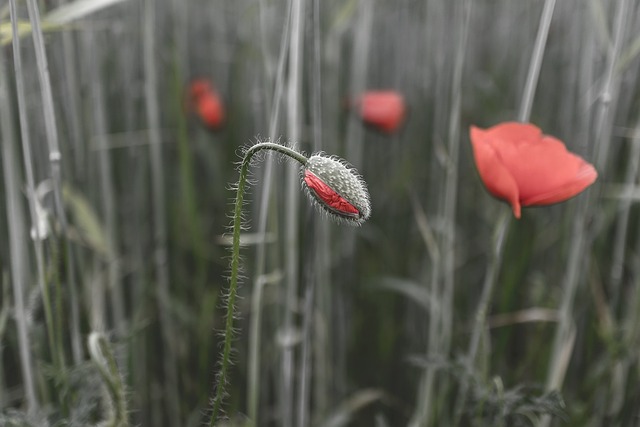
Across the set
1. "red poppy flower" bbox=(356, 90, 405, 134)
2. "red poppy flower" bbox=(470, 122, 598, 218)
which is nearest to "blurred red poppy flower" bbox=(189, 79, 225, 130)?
"red poppy flower" bbox=(356, 90, 405, 134)

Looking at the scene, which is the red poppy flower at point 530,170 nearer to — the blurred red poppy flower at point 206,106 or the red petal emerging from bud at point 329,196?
the red petal emerging from bud at point 329,196

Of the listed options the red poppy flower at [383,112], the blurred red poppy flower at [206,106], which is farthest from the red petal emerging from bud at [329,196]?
the blurred red poppy flower at [206,106]

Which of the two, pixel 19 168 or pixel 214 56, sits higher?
pixel 214 56

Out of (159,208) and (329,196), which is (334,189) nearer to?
(329,196)

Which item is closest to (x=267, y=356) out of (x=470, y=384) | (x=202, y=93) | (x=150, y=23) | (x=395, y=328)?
(x=395, y=328)

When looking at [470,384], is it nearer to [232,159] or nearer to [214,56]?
[232,159]

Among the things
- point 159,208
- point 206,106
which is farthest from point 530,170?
point 206,106
